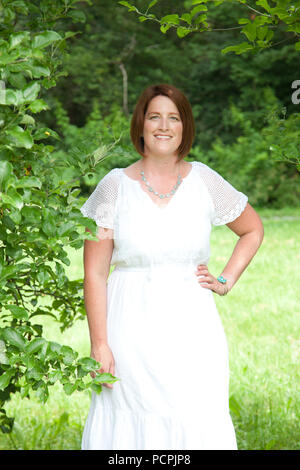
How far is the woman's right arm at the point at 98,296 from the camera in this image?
8.54 feet

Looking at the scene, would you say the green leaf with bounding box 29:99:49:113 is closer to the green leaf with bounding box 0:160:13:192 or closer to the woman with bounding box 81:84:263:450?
the green leaf with bounding box 0:160:13:192

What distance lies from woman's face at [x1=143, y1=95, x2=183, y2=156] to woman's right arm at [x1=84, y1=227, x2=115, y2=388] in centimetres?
41

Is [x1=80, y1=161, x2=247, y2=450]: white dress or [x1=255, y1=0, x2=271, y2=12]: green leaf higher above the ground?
[x1=255, y1=0, x2=271, y2=12]: green leaf

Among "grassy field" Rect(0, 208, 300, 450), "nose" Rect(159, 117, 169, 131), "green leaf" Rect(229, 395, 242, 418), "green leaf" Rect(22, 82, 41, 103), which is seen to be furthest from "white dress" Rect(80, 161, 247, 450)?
"green leaf" Rect(229, 395, 242, 418)

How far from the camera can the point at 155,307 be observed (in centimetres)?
262

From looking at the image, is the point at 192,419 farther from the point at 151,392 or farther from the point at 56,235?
the point at 56,235

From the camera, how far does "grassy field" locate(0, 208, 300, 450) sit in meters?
4.20

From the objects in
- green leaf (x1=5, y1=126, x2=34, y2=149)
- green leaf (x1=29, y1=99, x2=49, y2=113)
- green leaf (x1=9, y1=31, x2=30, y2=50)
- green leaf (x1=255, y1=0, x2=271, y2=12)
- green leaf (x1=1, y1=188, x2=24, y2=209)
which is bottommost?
green leaf (x1=1, y1=188, x2=24, y2=209)

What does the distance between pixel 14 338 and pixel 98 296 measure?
678mm

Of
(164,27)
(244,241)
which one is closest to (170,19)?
(164,27)

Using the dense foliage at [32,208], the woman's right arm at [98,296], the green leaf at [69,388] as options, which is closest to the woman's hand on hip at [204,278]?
the woman's right arm at [98,296]

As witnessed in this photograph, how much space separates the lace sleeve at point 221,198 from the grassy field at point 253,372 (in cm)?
184

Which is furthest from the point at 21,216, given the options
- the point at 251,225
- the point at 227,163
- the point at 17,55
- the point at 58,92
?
the point at 58,92

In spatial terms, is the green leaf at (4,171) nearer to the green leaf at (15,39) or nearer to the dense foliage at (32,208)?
the dense foliage at (32,208)
